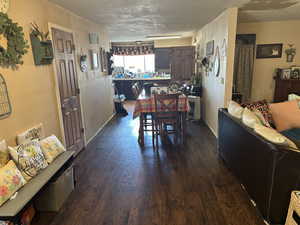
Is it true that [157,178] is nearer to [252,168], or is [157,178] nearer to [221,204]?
[221,204]

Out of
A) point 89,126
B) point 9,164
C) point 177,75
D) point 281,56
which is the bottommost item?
point 89,126

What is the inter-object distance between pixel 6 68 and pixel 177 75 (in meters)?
5.16

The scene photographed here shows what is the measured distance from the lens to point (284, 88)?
470cm

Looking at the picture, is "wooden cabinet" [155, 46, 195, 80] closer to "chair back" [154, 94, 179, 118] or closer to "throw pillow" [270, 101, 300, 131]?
"chair back" [154, 94, 179, 118]

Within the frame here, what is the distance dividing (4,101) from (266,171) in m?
2.56

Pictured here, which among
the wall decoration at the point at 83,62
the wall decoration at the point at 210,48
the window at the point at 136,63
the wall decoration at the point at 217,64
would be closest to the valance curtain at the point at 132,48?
the window at the point at 136,63

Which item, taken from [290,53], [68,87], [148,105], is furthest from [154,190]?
[290,53]

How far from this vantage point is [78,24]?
3.59m

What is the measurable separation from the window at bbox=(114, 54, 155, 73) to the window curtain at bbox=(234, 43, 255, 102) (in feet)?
14.8

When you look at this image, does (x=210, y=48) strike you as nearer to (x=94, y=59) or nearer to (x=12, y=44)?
(x=94, y=59)

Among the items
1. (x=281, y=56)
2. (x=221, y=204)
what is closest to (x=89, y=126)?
(x=221, y=204)

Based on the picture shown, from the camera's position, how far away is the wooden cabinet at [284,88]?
15.2 ft

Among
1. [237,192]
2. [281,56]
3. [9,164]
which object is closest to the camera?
[9,164]

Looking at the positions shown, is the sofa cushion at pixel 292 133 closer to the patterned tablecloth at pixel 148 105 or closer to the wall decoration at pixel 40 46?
the patterned tablecloth at pixel 148 105
